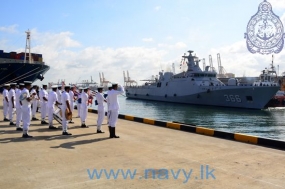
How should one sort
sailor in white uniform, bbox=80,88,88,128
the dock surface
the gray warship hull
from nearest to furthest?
the dock surface, sailor in white uniform, bbox=80,88,88,128, the gray warship hull

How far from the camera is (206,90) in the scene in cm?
3372

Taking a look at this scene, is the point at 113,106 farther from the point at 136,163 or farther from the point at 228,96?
the point at 228,96

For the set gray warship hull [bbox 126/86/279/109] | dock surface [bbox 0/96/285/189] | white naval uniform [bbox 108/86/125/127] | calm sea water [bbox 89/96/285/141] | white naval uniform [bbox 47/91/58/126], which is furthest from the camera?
gray warship hull [bbox 126/86/279/109]

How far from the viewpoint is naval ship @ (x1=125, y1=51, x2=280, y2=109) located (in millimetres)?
30672

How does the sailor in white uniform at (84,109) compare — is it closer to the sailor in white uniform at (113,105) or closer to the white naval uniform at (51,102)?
the white naval uniform at (51,102)

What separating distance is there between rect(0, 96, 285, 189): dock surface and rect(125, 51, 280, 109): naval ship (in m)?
25.4

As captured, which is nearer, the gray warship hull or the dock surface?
the dock surface

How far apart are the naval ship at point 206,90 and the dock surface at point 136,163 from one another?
83.5 feet

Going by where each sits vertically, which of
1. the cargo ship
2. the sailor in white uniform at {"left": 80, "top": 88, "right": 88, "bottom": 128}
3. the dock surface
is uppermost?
the cargo ship

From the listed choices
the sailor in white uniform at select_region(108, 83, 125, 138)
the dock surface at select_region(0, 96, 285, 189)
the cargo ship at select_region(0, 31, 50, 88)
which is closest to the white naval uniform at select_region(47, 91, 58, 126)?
the dock surface at select_region(0, 96, 285, 189)

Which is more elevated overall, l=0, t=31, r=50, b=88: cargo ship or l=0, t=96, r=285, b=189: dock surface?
l=0, t=31, r=50, b=88: cargo ship

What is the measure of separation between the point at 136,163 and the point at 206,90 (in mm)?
29900

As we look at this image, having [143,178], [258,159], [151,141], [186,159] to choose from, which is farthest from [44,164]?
[258,159]

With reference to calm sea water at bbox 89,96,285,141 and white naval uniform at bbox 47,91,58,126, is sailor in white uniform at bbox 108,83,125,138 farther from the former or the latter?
calm sea water at bbox 89,96,285,141
